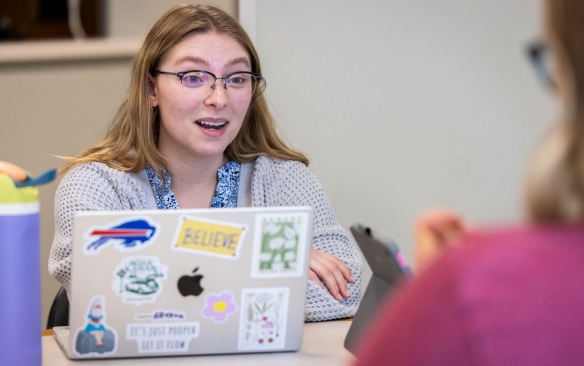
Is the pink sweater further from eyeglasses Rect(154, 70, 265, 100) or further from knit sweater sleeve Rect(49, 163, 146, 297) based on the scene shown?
eyeglasses Rect(154, 70, 265, 100)

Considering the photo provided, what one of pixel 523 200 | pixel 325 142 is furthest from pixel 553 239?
pixel 325 142

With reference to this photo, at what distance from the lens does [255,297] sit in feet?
4.84

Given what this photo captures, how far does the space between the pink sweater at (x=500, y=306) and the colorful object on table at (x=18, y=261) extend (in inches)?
34.2

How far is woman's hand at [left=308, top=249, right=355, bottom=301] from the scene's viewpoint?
1.95 meters

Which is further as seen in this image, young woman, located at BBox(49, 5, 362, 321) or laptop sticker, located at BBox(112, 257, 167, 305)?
young woman, located at BBox(49, 5, 362, 321)

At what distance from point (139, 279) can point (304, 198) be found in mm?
924

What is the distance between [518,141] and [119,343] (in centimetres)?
201

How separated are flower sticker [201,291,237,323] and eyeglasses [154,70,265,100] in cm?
88

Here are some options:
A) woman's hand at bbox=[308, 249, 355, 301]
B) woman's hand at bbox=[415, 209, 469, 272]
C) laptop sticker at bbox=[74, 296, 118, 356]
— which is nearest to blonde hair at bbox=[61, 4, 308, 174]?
woman's hand at bbox=[308, 249, 355, 301]

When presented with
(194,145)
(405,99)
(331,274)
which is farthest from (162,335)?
(405,99)

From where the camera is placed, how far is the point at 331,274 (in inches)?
78.2

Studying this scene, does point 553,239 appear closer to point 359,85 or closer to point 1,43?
point 359,85

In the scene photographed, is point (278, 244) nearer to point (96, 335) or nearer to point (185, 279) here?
point (185, 279)

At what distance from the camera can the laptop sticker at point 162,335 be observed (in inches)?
58.2
